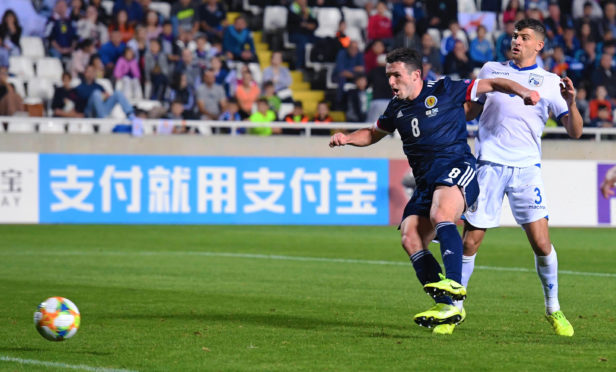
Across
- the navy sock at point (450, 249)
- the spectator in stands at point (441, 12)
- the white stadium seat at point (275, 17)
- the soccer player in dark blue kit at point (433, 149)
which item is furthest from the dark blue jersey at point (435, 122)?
the spectator in stands at point (441, 12)

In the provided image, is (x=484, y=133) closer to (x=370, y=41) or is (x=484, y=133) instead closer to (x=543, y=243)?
(x=543, y=243)

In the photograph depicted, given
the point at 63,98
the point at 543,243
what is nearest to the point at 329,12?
the point at 63,98

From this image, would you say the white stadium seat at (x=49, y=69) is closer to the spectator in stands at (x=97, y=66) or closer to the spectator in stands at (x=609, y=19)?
the spectator in stands at (x=97, y=66)

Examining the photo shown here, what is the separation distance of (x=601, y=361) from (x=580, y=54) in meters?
19.8

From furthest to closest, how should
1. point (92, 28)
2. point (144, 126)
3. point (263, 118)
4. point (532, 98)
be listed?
point (92, 28) → point (263, 118) → point (144, 126) → point (532, 98)

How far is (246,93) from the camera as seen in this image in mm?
22734

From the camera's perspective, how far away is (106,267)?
13.3 m

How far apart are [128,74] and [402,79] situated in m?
15.2

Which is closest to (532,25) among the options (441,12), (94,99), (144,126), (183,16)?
(144,126)

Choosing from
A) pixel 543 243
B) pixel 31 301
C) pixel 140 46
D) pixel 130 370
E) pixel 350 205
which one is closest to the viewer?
pixel 130 370

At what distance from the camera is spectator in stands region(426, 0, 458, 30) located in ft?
86.2

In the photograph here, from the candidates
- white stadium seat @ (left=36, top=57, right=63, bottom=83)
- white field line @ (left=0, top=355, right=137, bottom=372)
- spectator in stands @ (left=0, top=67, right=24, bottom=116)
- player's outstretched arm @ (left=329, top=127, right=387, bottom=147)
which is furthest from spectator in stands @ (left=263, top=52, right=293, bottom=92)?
white field line @ (left=0, top=355, right=137, bottom=372)

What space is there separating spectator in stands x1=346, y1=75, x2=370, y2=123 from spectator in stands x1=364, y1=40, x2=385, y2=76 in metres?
0.72

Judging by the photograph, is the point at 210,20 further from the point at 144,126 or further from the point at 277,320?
the point at 277,320
